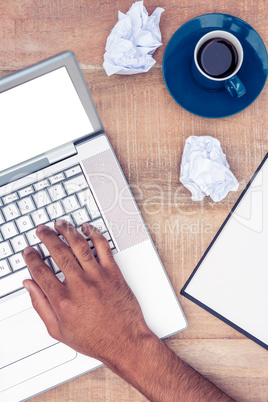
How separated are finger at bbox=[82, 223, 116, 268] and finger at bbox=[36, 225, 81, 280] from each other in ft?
0.13

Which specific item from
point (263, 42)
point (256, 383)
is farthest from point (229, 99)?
point (256, 383)

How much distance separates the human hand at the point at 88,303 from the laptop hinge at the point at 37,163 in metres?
0.08

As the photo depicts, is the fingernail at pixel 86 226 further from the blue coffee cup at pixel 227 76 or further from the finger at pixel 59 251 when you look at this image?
the blue coffee cup at pixel 227 76

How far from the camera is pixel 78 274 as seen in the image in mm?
521

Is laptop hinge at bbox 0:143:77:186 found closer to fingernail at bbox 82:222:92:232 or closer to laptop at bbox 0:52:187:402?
laptop at bbox 0:52:187:402

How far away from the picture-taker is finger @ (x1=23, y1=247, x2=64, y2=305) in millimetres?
502

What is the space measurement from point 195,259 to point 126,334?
0.16 m

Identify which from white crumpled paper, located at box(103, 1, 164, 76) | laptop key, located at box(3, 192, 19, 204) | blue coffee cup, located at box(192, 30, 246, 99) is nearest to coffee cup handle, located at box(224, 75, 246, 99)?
blue coffee cup, located at box(192, 30, 246, 99)

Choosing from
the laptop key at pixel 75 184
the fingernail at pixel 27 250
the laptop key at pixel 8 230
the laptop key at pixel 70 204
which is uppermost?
the laptop key at pixel 75 184

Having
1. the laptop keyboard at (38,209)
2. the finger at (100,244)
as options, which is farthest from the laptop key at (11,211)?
the finger at (100,244)

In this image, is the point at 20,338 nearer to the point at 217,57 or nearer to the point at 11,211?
the point at 11,211

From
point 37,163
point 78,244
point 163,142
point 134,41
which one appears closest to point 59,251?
point 78,244

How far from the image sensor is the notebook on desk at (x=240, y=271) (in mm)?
552

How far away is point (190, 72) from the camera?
52cm
